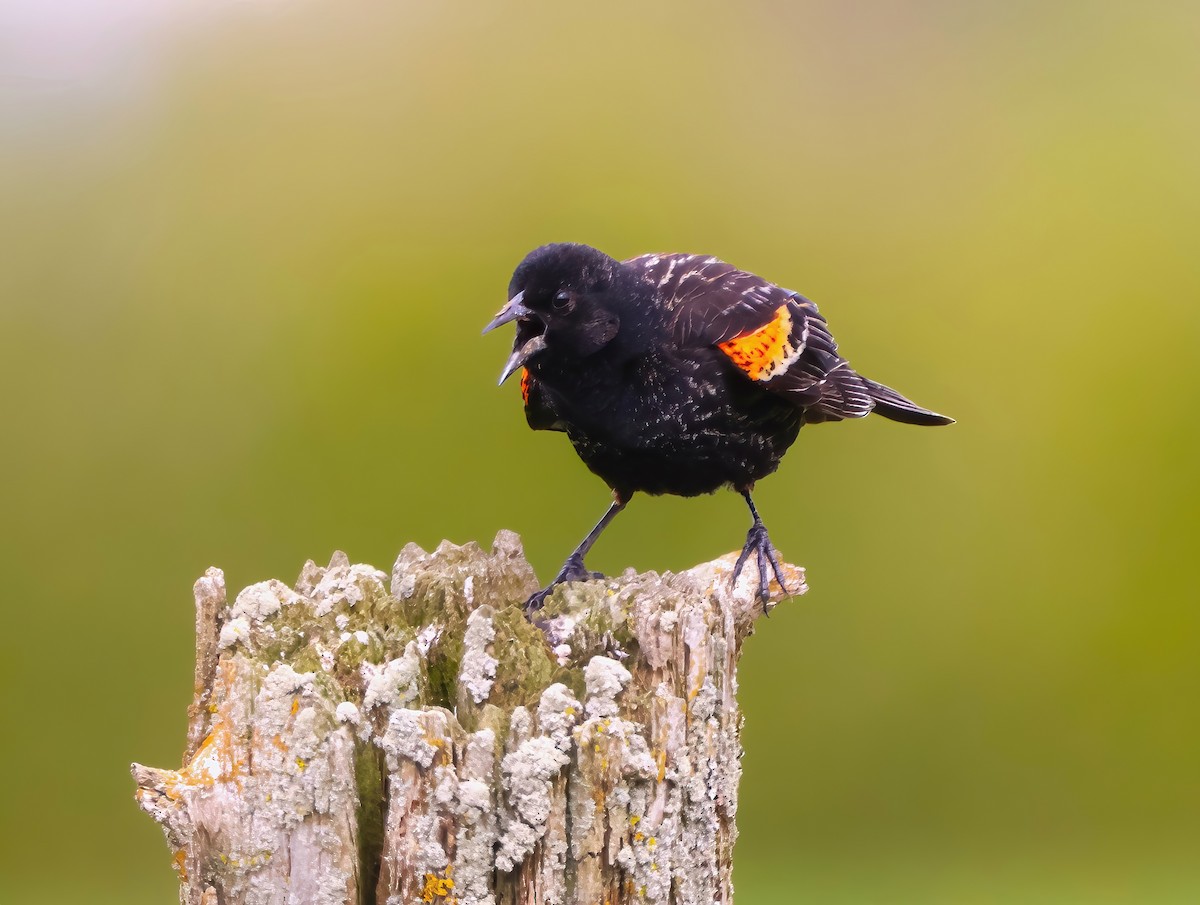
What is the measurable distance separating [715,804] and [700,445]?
1031 mm

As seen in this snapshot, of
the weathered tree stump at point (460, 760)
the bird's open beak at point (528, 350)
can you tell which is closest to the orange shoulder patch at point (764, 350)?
the bird's open beak at point (528, 350)

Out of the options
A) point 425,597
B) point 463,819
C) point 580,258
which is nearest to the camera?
point 463,819

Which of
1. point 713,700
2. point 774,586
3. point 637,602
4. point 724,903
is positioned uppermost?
point 774,586

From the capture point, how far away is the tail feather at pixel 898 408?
3498 millimetres

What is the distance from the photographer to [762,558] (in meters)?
2.95

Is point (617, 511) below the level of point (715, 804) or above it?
above

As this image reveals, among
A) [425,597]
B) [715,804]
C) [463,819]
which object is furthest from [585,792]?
[425,597]

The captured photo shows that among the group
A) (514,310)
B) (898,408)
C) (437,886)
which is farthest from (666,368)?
(437,886)

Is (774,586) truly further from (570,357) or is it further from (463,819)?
(463,819)

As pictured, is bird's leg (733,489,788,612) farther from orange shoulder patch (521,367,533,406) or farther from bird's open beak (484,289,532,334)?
→ bird's open beak (484,289,532,334)

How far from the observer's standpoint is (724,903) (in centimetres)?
224

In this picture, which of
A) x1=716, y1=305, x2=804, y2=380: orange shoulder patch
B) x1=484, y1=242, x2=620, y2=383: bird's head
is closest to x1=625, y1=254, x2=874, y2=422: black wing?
x1=716, y1=305, x2=804, y2=380: orange shoulder patch

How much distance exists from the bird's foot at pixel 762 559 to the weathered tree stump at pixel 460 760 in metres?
0.64

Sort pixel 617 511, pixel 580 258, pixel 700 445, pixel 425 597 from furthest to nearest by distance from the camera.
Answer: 1. pixel 617 511
2. pixel 700 445
3. pixel 580 258
4. pixel 425 597
